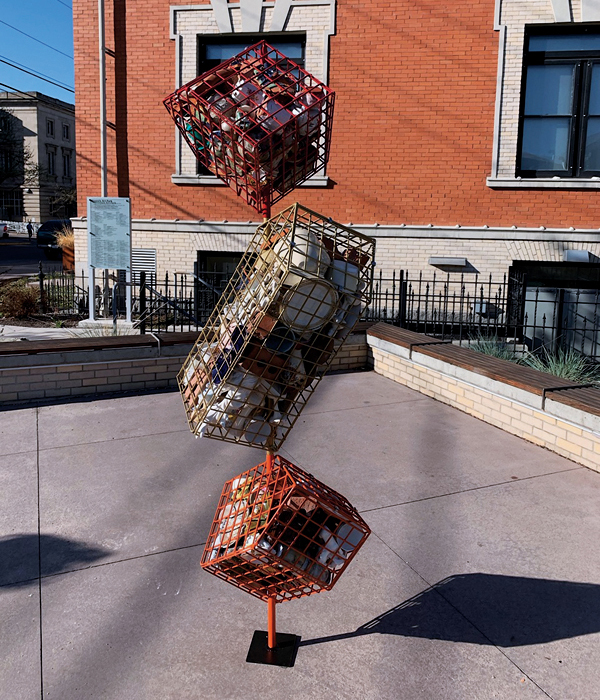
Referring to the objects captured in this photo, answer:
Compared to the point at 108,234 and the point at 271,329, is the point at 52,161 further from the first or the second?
the point at 271,329

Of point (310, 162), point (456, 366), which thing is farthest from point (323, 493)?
point (456, 366)

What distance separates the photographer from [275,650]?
2.98m

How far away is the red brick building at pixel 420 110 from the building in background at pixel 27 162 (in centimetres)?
4799

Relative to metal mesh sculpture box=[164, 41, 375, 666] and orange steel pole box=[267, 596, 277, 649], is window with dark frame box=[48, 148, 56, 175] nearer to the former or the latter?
metal mesh sculpture box=[164, 41, 375, 666]

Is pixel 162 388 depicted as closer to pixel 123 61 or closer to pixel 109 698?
pixel 109 698

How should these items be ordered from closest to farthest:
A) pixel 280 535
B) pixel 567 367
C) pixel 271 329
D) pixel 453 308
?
pixel 271 329, pixel 280 535, pixel 567 367, pixel 453 308

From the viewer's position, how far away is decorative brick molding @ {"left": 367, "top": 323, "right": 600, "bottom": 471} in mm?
5246

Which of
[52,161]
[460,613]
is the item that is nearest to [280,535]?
[460,613]

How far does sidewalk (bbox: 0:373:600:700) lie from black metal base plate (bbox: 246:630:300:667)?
0.04 metres

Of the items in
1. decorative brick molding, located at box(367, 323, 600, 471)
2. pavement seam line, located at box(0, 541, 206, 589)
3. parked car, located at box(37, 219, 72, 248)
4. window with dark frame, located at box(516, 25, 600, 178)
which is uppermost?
window with dark frame, located at box(516, 25, 600, 178)

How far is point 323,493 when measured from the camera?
285 centimetres

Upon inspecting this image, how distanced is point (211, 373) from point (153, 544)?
191 cm

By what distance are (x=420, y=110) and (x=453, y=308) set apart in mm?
4321

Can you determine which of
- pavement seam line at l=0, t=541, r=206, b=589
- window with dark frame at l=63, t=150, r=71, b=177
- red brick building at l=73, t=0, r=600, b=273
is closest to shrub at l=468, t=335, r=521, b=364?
red brick building at l=73, t=0, r=600, b=273
